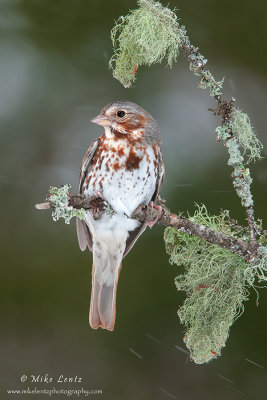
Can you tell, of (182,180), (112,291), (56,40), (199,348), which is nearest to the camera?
(199,348)

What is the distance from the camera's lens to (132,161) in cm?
300

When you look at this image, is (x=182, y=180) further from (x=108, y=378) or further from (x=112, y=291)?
(x=108, y=378)

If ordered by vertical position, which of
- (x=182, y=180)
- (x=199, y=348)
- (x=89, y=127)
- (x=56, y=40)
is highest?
(x=56, y=40)

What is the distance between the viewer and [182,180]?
13.4ft

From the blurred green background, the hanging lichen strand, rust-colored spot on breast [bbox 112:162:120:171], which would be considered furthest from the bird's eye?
the blurred green background

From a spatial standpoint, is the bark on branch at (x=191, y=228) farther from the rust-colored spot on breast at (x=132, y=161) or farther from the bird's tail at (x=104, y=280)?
the bird's tail at (x=104, y=280)

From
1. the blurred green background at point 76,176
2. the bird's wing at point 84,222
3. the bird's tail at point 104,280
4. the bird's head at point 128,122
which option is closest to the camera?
the bird's head at point 128,122

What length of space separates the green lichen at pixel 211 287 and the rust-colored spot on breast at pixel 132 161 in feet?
1.56

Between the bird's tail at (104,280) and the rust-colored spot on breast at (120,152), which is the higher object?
the rust-colored spot on breast at (120,152)

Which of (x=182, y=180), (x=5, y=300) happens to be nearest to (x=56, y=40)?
(x=182, y=180)

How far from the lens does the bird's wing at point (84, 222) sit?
122 inches

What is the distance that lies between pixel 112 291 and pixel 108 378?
1326mm

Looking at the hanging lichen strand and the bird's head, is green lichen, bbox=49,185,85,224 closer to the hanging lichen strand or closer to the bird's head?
the hanging lichen strand

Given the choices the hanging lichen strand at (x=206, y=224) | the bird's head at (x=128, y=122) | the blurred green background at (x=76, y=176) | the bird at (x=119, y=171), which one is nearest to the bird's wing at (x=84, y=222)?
the bird at (x=119, y=171)
